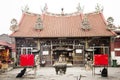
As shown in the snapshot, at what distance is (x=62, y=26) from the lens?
3659cm

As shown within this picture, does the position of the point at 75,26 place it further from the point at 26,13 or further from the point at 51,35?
the point at 26,13

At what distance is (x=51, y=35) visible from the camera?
3444 cm

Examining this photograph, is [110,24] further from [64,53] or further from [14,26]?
[14,26]

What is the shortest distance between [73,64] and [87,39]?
346 cm

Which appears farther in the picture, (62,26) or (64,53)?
(62,26)

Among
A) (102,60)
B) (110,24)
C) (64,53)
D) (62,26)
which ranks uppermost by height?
(110,24)

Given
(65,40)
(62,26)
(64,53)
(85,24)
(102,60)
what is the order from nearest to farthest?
(102,60)
(65,40)
(85,24)
(64,53)
(62,26)

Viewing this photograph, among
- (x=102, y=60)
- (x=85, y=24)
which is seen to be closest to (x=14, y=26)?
(x=85, y=24)

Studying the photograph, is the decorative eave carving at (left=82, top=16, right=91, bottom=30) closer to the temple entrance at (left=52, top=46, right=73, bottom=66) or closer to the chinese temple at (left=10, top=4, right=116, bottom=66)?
the chinese temple at (left=10, top=4, right=116, bottom=66)

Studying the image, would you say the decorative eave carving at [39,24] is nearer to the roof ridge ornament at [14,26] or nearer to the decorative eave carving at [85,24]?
the roof ridge ornament at [14,26]

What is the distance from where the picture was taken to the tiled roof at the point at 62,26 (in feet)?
113

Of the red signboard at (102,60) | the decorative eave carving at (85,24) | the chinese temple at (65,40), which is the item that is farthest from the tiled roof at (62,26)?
the red signboard at (102,60)

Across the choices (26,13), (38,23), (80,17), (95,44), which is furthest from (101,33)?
(26,13)

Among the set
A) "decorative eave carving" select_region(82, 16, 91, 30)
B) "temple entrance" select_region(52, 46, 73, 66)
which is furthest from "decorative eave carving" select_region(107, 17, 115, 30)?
"temple entrance" select_region(52, 46, 73, 66)
